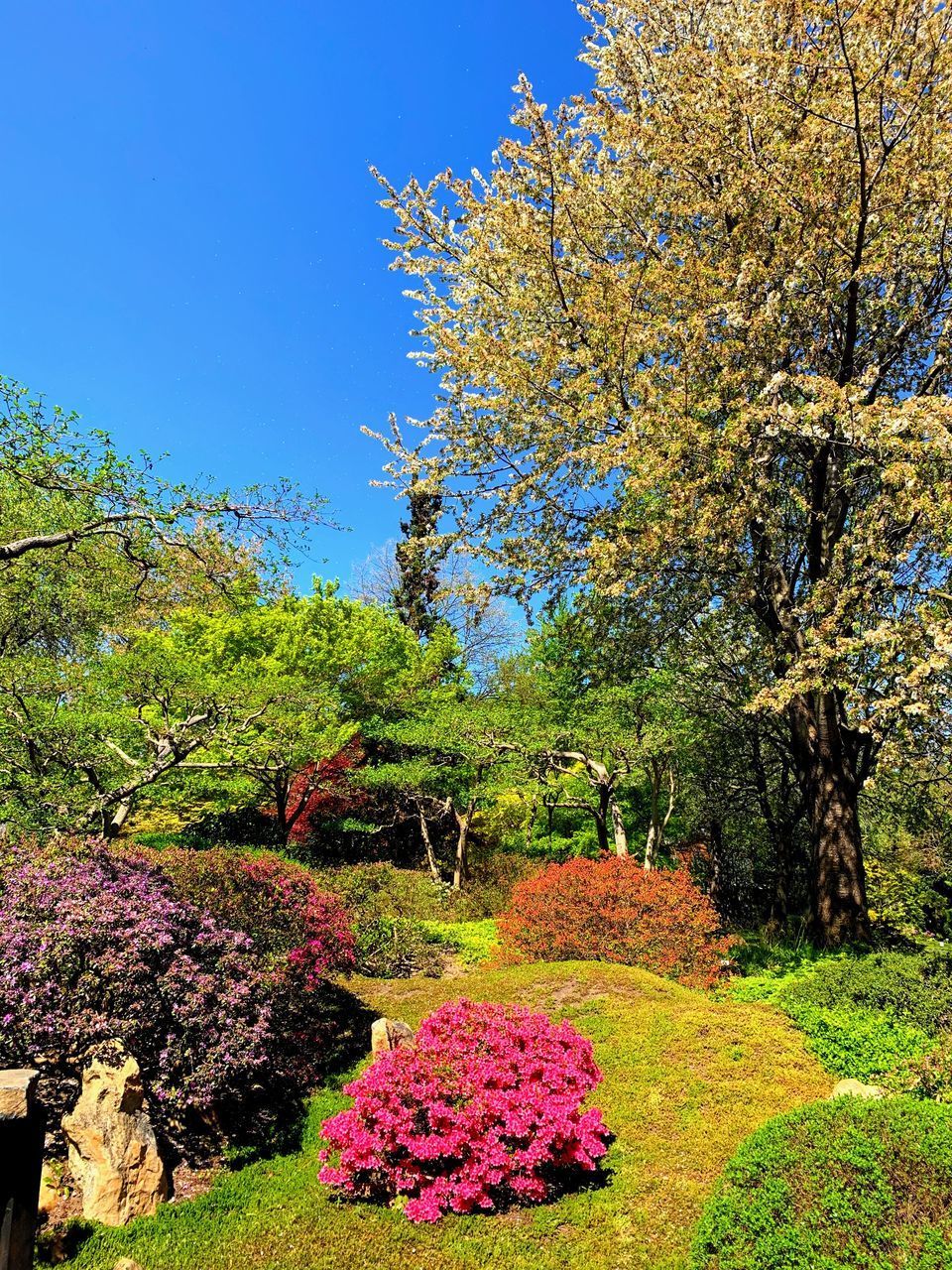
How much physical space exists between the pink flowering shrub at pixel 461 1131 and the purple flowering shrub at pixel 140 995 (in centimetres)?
133

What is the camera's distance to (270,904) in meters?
8.27

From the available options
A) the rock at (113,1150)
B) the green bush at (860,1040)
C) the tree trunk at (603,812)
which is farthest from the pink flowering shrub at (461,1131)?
the tree trunk at (603,812)

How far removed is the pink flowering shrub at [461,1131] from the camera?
4.71m

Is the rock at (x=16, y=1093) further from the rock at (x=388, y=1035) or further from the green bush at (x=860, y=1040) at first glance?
the green bush at (x=860, y=1040)

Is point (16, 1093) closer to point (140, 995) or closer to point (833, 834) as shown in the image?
point (140, 995)

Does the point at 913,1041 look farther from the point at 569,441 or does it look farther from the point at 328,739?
the point at 328,739

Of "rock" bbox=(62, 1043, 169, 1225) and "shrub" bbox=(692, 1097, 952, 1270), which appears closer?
"shrub" bbox=(692, 1097, 952, 1270)

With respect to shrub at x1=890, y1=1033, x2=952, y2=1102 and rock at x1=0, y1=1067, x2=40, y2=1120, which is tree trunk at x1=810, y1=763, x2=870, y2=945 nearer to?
shrub at x1=890, y1=1033, x2=952, y2=1102

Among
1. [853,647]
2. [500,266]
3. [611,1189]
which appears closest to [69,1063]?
[611,1189]

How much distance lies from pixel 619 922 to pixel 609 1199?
250 inches

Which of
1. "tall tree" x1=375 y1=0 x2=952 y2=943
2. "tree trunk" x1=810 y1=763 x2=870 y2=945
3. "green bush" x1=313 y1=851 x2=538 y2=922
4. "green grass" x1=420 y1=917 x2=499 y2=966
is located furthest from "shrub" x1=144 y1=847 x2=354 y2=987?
"tree trunk" x1=810 y1=763 x2=870 y2=945

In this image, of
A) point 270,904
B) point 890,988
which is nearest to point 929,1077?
point 890,988

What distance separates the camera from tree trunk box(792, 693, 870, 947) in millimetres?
10039

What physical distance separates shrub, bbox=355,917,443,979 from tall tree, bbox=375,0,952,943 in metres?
6.55
